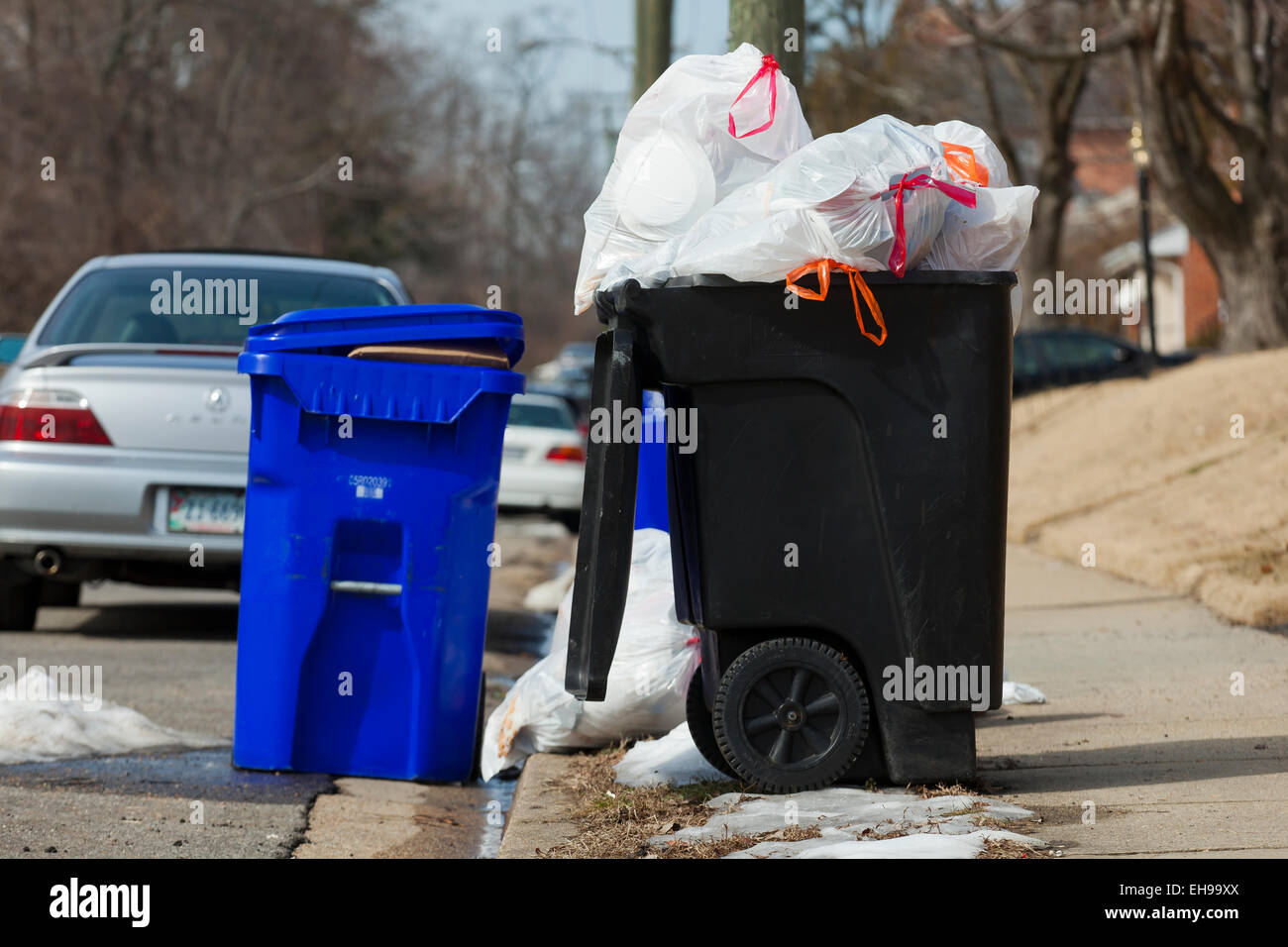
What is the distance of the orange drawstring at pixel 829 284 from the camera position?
12.9 feet

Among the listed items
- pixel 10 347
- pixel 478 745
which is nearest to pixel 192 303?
pixel 10 347

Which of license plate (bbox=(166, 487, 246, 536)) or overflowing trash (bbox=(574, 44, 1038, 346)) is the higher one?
overflowing trash (bbox=(574, 44, 1038, 346))

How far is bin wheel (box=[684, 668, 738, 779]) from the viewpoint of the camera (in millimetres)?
4508

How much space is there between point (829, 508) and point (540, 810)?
1.17 m

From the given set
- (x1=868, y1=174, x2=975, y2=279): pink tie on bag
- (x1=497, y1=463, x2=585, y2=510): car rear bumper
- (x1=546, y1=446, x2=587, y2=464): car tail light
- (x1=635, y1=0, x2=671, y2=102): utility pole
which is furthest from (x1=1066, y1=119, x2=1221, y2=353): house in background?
(x1=868, y1=174, x2=975, y2=279): pink tie on bag

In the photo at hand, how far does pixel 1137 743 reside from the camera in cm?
484

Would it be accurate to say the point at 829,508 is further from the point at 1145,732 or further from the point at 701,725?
the point at 1145,732

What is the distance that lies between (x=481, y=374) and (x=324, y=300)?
2.72 meters

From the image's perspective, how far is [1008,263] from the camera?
4.17m

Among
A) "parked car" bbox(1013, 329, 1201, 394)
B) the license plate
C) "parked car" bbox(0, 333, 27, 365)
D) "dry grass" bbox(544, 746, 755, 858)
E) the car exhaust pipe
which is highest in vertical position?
"parked car" bbox(1013, 329, 1201, 394)

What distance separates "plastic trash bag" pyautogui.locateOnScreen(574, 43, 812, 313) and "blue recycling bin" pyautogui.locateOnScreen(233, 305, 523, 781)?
64 centimetres

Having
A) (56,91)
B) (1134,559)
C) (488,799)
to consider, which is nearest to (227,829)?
(488,799)

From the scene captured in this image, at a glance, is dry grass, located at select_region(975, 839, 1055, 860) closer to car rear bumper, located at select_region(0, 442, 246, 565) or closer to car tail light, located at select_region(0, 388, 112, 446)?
car rear bumper, located at select_region(0, 442, 246, 565)

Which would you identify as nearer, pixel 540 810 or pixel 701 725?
pixel 540 810
